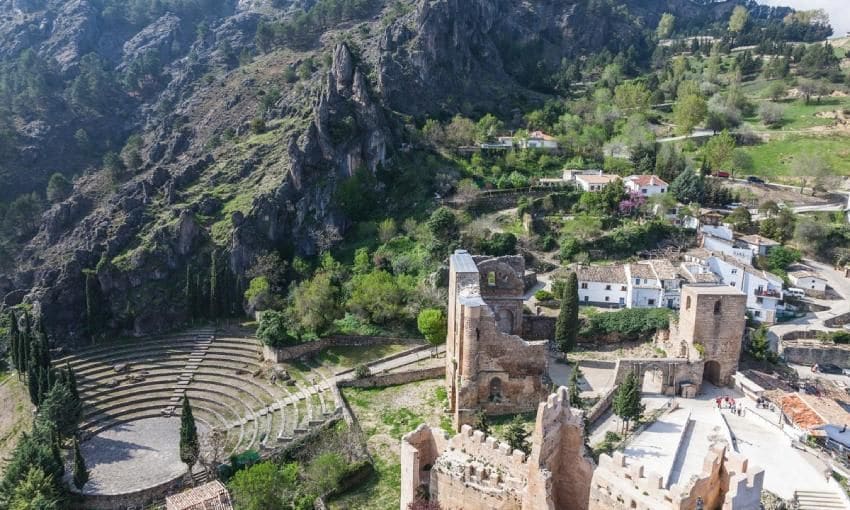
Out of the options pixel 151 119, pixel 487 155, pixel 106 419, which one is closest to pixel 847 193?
pixel 487 155

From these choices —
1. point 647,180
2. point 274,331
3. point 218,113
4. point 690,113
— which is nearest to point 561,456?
point 274,331

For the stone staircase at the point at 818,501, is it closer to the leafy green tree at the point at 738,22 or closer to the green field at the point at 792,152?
the green field at the point at 792,152

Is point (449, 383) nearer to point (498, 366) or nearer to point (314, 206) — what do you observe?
point (498, 366)

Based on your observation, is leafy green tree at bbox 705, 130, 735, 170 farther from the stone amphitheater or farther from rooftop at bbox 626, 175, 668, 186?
the stone amphitheater

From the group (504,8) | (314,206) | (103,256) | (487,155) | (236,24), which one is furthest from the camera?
(236,24)

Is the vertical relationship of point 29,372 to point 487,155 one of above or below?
below

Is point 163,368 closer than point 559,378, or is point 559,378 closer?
point 559,378
